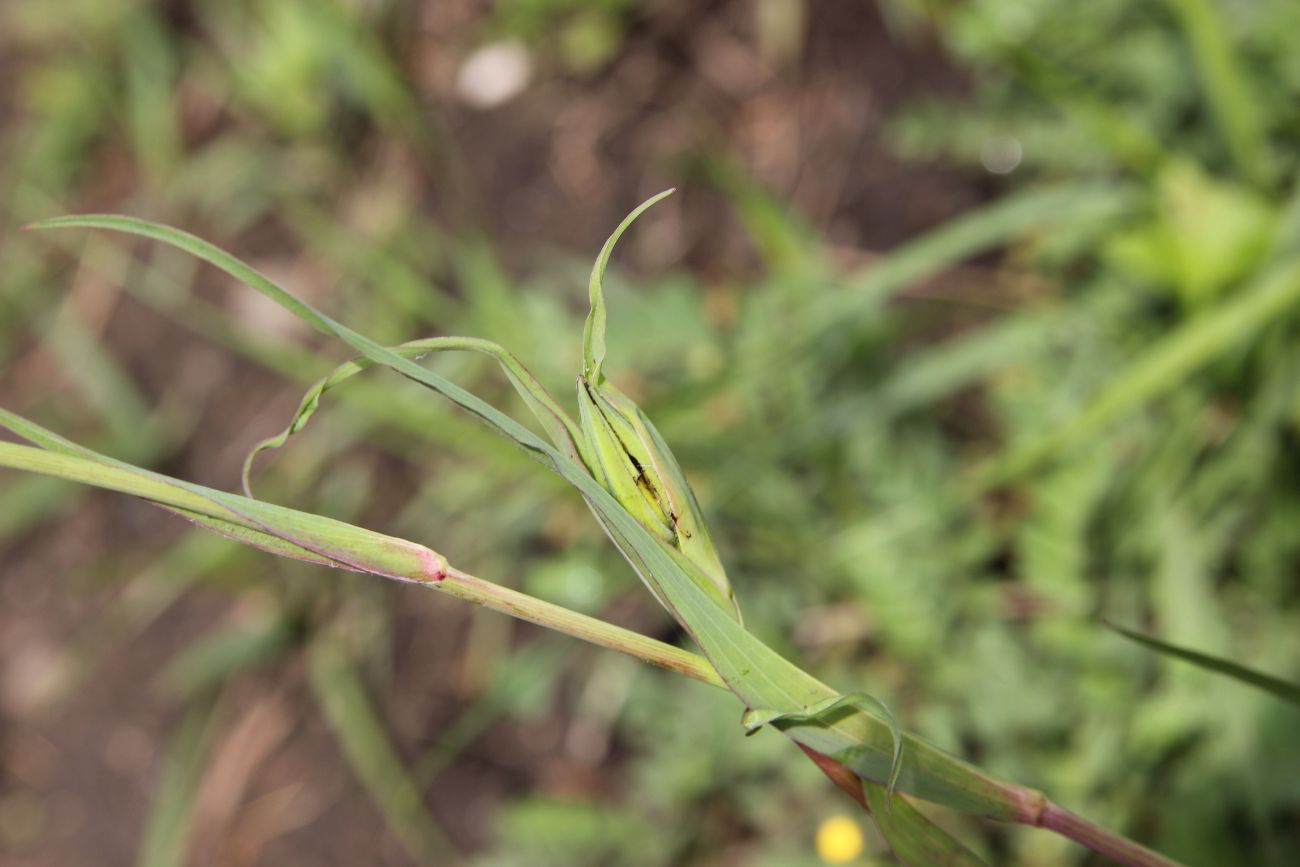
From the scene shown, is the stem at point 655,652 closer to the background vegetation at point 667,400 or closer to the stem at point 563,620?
the stem at point 563,620

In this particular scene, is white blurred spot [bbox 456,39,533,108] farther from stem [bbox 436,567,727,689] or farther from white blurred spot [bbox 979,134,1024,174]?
stem [bbox 436,567,727,689]

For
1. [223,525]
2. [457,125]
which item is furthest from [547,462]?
[457,125]

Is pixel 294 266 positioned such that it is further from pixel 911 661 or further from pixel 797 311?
pixel 911 661

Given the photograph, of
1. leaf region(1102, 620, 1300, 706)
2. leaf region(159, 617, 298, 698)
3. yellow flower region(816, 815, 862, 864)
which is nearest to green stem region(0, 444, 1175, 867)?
leaf region(1102, 620, 1300, 706)

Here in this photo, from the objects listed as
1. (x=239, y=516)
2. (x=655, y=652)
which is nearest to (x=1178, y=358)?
(x=655, y=652)

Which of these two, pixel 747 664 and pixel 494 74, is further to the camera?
pixel 494 74

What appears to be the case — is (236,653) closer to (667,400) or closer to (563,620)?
(667,400)

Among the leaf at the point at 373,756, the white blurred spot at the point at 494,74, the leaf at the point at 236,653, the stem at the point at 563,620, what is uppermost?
the white blurred spot at the point at 494,74

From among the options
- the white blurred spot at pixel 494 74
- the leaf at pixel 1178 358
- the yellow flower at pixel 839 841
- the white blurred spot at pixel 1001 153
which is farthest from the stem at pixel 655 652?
the white blurred spot at pixel 494 74
